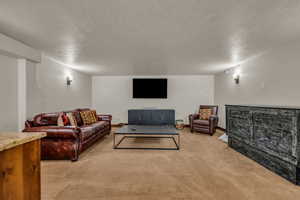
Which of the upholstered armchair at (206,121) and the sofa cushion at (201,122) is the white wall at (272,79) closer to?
the upholstered armchair at (206,121)

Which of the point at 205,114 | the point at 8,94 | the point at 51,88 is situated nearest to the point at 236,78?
the point at 205,114

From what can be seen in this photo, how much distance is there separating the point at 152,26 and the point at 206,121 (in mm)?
3622

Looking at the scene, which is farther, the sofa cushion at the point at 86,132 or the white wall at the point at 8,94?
the sofa cushion at the point at 86,132

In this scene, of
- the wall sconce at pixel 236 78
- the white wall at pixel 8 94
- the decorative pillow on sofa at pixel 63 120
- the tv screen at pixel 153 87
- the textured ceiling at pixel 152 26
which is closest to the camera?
the textured ceiling at pixel 152 26

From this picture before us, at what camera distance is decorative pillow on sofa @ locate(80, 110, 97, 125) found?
4.12 meters

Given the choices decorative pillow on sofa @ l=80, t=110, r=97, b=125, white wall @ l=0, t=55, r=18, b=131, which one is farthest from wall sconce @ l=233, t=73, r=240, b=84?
white wall @ l=0, t=55, r=18, b=131

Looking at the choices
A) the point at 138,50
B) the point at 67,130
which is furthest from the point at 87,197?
the point at 138,50

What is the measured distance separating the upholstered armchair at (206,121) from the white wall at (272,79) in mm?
779

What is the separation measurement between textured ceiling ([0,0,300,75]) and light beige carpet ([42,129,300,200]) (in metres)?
2.17

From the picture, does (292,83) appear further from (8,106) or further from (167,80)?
(8,106)

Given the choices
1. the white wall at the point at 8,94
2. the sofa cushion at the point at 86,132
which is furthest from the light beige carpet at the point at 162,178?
the white wall at the point at 8,94

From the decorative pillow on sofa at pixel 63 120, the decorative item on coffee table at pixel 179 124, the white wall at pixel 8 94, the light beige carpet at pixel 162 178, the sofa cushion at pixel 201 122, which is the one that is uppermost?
the white wall at pixel 8 94

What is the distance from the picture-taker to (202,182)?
201 cm

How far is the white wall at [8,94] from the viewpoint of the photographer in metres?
2.65
